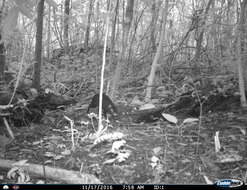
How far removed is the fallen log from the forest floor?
41 millimetres

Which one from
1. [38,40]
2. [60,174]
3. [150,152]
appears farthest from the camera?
[38,40]

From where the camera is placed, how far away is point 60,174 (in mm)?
1937

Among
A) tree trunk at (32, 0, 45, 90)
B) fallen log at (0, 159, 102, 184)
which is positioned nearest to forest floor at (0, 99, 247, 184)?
fallen log at (0, 159, 102, 184)

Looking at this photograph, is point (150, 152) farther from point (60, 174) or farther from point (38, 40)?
point (38, 40)

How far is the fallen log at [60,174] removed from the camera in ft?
6.16

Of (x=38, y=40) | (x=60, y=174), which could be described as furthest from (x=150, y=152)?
(x=38, y=40)

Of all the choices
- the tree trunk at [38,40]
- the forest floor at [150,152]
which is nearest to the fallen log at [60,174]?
the forest floor at [150,152]

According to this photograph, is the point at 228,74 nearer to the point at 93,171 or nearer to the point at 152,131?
the point at 152,131

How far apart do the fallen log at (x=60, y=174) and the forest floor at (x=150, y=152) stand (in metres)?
0.04

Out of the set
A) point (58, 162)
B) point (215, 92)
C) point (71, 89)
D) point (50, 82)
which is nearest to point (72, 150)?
point (58, 162)

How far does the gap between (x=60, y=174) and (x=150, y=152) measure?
80cm

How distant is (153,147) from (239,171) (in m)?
0.76

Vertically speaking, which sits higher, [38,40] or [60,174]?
[38,40]

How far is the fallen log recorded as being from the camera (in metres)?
1.88
